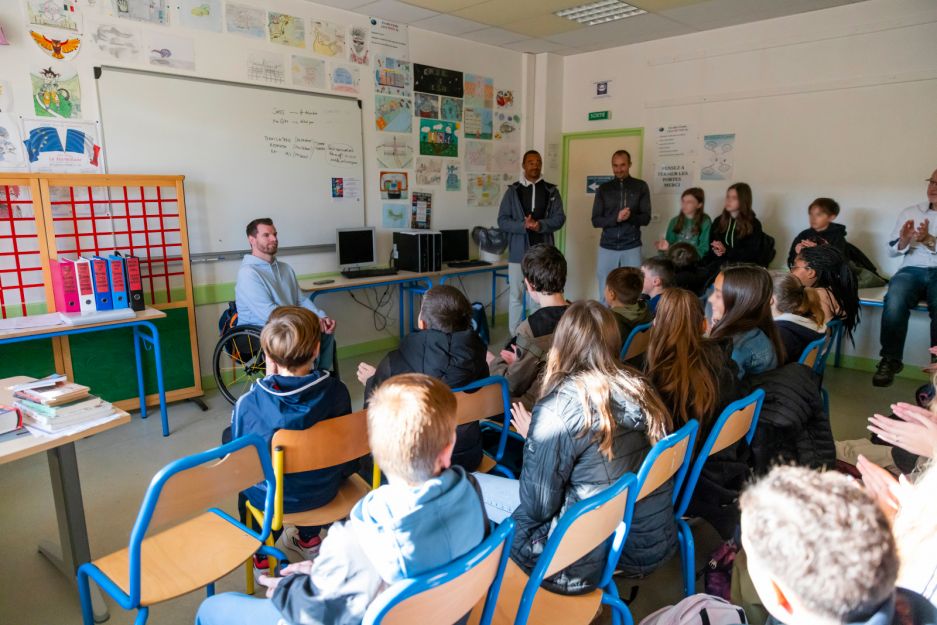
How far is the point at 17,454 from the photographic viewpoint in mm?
1625

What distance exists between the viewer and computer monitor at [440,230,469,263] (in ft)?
18.2

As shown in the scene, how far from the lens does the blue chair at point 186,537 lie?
132 centimetres

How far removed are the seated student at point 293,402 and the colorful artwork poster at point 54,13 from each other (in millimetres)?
2673

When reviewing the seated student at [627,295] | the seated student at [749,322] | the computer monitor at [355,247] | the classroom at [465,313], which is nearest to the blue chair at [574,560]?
the classroom at [465,313]

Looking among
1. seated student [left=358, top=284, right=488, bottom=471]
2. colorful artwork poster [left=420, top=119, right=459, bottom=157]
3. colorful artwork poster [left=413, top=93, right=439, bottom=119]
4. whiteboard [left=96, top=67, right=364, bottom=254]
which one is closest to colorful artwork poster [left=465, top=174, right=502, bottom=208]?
colorful artwork poster [left=420, top=119, right=459, bottom=157]

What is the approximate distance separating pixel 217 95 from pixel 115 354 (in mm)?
1857

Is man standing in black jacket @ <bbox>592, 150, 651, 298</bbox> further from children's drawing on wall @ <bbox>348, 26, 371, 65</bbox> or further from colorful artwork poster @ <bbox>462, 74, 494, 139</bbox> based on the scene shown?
children's drawing on wall @ <bbox>348, 26, 371, 65</bbox>

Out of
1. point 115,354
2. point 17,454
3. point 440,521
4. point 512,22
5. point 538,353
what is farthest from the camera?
point 512,22

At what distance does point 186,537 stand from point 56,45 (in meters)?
3.19

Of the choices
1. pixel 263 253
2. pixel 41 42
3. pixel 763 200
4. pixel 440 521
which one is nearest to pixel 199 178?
pixel 263 253

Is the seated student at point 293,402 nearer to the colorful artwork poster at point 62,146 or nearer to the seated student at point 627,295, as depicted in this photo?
the seated student at point 627,295

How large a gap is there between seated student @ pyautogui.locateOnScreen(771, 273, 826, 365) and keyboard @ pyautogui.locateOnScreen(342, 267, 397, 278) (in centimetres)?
298

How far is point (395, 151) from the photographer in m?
5.15

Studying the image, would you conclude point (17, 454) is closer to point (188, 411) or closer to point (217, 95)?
point (188, 411)
